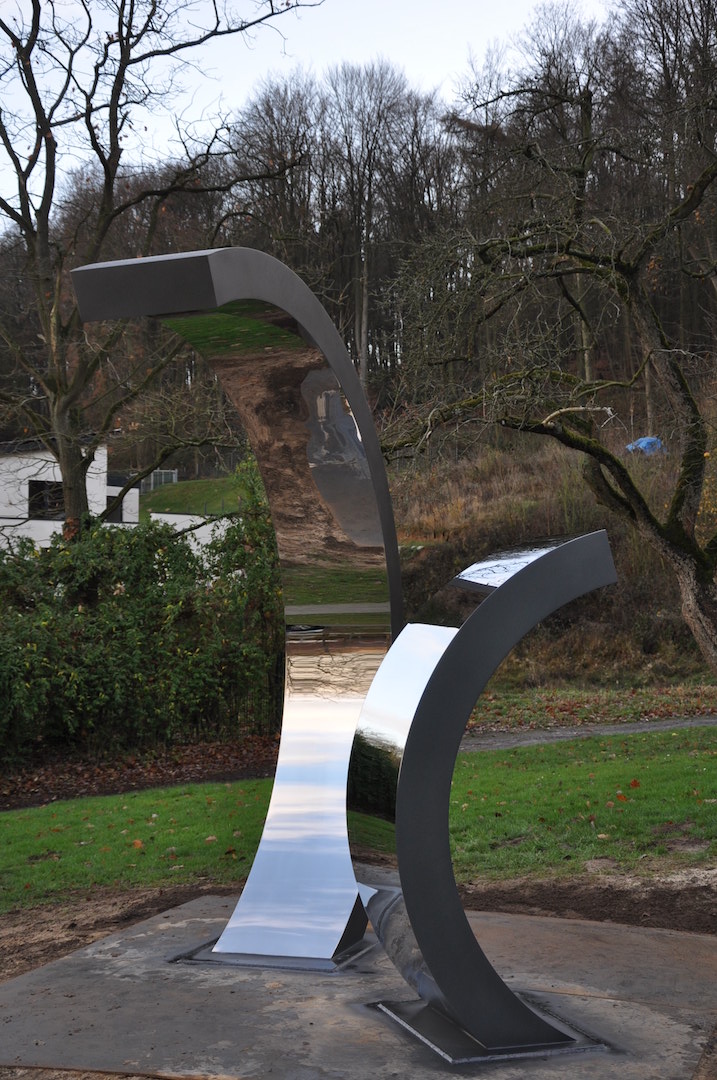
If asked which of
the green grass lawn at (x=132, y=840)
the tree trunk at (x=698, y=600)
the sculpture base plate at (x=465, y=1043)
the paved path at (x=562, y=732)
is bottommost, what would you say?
the paved path at (x=562, y=732)

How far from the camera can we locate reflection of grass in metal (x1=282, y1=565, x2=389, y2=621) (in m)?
5.58

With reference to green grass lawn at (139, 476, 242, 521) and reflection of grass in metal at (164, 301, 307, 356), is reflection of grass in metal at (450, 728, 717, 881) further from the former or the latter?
green grass lawn at (139, 476, 242, 521)

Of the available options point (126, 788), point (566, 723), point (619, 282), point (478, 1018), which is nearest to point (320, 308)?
point (478, 1018)

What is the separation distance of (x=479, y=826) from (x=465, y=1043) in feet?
14.7

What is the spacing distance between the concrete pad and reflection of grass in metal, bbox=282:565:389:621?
1.82 metres

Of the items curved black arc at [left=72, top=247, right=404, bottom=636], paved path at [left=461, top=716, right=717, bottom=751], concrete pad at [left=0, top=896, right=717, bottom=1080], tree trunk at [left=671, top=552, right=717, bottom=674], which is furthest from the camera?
paved path at [left=461, top=716, right=717, bottom=751]

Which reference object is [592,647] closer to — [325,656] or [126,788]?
[126,788]

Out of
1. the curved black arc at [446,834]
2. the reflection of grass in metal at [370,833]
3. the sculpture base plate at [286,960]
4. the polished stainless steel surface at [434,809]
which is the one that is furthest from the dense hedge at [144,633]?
the curved black arc at [446,834]

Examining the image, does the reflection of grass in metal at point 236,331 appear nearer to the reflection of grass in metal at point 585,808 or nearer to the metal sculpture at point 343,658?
the metal sculpture at point 343,658

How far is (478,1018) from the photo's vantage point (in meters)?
3.97

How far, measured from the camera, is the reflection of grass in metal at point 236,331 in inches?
164

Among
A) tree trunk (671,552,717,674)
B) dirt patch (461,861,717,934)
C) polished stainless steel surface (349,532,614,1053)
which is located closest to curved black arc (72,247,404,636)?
polished stainless steel surface (349,532,614,1053)

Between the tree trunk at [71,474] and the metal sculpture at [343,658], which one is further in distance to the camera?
the tree trunk at [71,474]

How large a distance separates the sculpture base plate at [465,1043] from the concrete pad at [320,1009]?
5 cm
